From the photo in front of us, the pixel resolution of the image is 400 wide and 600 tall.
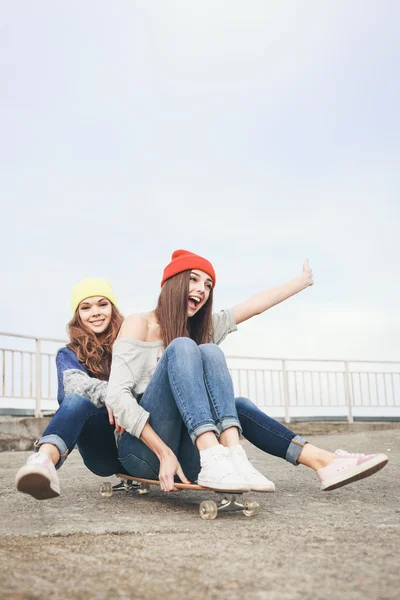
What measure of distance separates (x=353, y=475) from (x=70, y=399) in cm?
123

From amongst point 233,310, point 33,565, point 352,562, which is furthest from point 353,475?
point 33,565

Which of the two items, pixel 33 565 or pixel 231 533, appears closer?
pixel 33 565

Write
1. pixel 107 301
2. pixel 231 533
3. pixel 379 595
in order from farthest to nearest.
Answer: pixel 107 301 < pixel 231 533 < pixel 379 595

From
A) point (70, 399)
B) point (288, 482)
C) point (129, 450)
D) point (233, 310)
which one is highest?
point (233, 310)

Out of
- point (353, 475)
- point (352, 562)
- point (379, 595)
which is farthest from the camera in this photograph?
point (353, 475)

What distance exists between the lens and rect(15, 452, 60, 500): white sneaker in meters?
2.33

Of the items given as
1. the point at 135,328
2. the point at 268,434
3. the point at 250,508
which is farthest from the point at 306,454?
the point at 135,328

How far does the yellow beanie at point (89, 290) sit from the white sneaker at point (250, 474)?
1.51 metres

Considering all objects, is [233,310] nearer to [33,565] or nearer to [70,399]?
[70,399]

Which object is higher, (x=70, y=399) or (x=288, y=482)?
(x=70, y=399)

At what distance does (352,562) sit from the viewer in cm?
161

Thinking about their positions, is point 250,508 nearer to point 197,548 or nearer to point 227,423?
point 227,423

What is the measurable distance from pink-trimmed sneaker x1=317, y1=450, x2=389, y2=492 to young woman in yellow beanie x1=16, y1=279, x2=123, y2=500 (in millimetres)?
923

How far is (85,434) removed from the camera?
2854 mm
